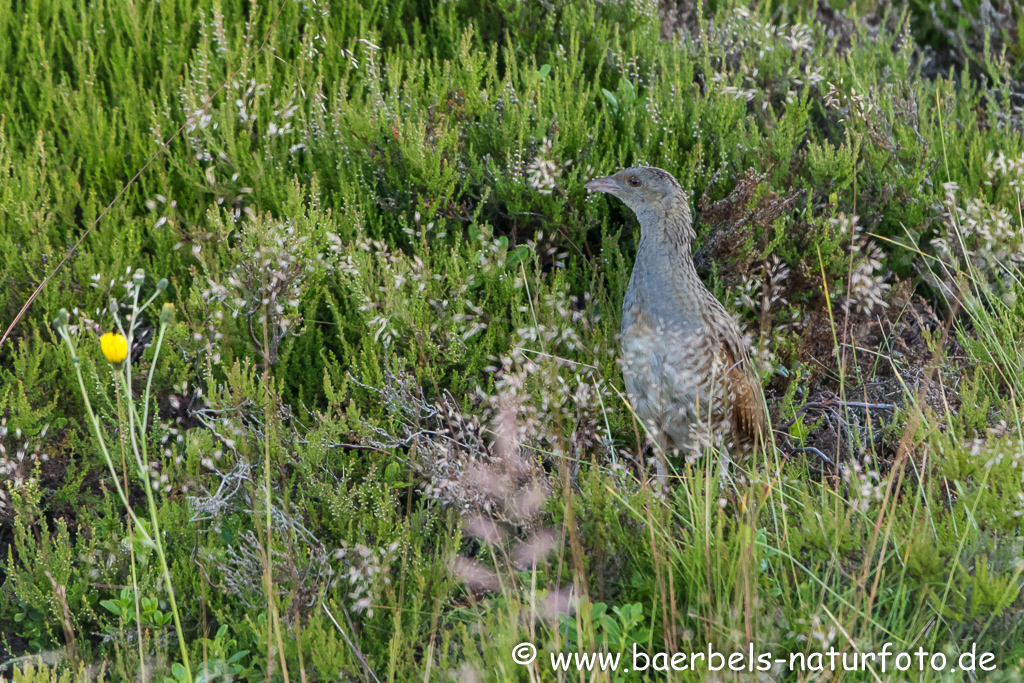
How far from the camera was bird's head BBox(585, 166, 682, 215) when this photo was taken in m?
3.38

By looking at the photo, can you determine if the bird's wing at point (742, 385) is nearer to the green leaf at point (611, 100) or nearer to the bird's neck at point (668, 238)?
the bird's neck at point (668, 238)

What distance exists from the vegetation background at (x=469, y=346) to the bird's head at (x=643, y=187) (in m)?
0.26

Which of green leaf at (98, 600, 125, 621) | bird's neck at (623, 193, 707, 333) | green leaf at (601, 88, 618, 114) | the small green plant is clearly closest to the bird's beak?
bird's neck at (623, 193, 707, 333)

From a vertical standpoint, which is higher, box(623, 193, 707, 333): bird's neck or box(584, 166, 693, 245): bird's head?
box(584, 166, 693, 245): bird's head

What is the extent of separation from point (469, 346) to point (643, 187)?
95 cm

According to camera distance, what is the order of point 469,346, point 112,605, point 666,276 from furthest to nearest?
point 469,346 < point 666,276 < point 112,605

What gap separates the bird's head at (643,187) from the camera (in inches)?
133

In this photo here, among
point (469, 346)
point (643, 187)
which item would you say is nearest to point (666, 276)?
point (643, 187)

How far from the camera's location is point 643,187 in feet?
11.2

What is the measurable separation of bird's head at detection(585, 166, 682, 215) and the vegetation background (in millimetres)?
A: 260

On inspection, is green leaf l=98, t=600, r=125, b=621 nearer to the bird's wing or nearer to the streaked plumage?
the streaked plumage

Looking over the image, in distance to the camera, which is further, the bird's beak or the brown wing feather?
the bird's beak

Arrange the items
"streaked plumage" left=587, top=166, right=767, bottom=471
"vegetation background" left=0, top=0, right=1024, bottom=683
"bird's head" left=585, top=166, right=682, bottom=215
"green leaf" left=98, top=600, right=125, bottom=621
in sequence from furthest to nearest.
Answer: "bird's head" left=585, top=166, right=682, bottom=215
"streaked plumage" left=587, top=166, right=767, bottom=471
"green leaf" left=98, top=600, right=125, bottom=621
"vegetation background" left=0, top=0, right=1024, bottom=683

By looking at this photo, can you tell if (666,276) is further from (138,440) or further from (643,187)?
(138,440)
